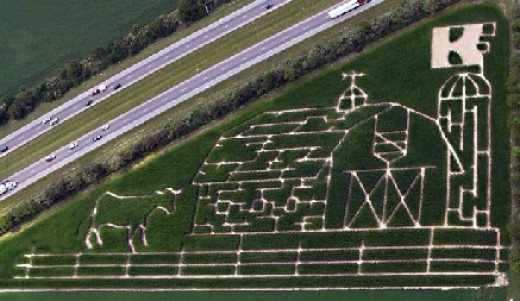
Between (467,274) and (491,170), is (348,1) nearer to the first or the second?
(491,170)

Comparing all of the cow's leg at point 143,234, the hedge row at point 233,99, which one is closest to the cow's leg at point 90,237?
the cow's leg at point 143,234

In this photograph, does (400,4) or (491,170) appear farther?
(400,4)

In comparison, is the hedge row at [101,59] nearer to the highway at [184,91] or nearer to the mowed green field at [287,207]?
the highway at [184,91]

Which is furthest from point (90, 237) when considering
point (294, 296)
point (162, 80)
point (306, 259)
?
point (306, 259)

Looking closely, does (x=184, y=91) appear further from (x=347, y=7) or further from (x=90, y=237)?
(x=347, y=7)

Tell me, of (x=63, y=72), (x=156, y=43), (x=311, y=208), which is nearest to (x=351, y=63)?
(x=311, y=208)

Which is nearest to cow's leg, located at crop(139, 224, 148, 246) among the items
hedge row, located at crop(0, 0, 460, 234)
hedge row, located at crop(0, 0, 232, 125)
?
hedge row, located at crop(0, 0, 460, 234)
